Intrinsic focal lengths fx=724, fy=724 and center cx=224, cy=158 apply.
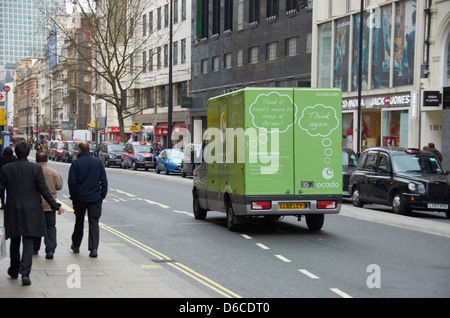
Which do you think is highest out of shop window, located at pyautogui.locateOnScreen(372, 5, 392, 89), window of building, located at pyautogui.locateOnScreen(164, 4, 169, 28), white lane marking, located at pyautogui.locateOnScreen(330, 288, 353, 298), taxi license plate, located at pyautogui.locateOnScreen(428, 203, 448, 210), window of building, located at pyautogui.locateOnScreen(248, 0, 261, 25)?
window of building, located at pyautogui.locateOnScreen(164, 4, 169, 28)

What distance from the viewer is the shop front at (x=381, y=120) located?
3541 cm

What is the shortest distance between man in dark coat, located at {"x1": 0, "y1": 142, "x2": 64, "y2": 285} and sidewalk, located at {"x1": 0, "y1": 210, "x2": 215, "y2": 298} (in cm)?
33

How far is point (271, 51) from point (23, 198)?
4198 cm

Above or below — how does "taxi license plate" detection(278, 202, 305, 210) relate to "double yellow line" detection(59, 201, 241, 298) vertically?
above

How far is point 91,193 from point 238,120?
3.85 m

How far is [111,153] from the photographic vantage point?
171 ft

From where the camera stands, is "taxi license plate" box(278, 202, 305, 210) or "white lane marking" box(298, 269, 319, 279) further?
"taxi license plate" box(278, 202, 305, 210)

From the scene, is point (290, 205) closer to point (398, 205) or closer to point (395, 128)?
point (398, 205)

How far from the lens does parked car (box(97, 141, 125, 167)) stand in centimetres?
5181

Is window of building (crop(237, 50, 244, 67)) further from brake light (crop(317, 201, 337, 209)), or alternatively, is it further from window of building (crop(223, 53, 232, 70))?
brake light (crop(317, 201, 337, 209))

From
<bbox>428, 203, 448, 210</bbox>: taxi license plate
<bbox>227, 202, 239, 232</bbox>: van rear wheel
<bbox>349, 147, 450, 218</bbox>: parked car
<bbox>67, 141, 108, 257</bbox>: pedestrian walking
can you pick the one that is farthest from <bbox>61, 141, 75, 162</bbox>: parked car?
<bbox>67, 141, 108, 257</bbox>: pedestrian walking

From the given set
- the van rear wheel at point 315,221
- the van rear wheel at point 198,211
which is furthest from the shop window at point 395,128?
the van rear wheel at point 315,221
